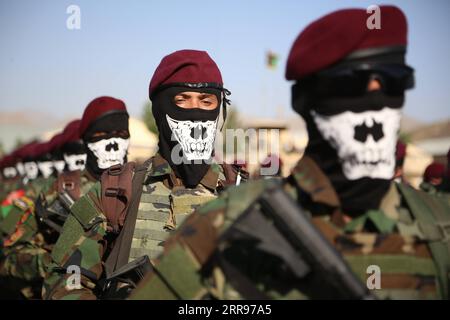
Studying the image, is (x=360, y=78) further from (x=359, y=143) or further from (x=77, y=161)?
(x=77, y=161)

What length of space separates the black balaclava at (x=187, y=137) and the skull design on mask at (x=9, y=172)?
15994 mm

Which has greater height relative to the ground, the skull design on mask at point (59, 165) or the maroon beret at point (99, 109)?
the maroon beret at point (99, 109)

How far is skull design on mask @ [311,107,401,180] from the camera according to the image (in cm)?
222

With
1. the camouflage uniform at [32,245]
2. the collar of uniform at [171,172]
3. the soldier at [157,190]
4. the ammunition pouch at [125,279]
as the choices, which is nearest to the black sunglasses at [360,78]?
the ammunition pouch at [125,279]

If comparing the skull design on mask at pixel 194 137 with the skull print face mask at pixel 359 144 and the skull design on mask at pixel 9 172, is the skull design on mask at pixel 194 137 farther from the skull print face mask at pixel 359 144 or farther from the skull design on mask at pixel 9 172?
the skull design on mask at pixel 9 172

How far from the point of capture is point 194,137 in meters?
3.96

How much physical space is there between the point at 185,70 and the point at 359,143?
203 centimetres

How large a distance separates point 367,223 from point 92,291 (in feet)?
5.84

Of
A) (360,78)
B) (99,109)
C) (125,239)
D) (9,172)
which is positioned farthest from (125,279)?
(9,172)

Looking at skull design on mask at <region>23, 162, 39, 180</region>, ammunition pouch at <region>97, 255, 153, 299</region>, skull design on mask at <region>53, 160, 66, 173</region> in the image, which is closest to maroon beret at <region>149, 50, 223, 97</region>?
ammunition pouch at <region>97, 255, 153, 299</region>

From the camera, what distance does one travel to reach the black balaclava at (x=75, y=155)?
8.35 meters

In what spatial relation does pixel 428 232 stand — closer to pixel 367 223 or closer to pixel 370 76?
pixel 367 223
